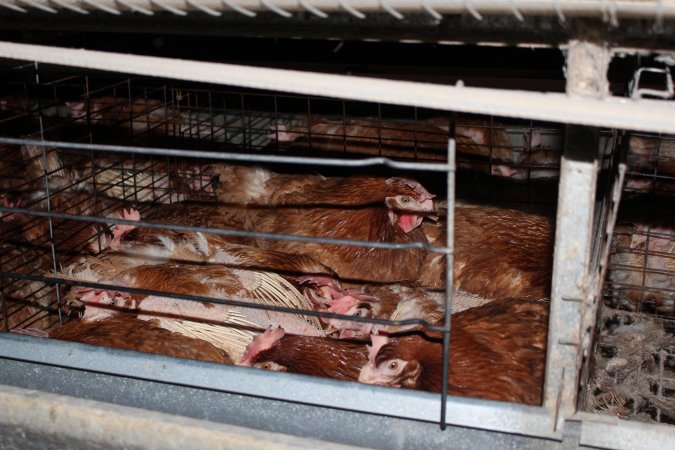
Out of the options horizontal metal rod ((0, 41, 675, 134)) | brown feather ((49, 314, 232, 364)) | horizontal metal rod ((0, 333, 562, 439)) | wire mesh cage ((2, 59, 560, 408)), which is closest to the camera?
horizontal metal rod ((0, 41, 675, 134))

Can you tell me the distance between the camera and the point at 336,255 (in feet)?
11.4

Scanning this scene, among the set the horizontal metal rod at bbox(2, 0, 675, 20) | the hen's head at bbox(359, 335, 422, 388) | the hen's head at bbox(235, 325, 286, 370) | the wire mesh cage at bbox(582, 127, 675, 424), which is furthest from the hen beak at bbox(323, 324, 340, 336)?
the horizontal metal rod at bbox(2, 0, 675, 20)

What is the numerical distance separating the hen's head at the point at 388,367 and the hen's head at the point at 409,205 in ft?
4.00

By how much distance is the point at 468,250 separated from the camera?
3.39 metres

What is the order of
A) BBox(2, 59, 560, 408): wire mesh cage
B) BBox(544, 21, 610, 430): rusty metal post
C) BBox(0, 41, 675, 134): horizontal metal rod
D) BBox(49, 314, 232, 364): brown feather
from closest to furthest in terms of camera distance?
1. BBox(0, 41, 675, 134): horizontal metal rod
2. BBox(544, 21, 610, 430): rusty metal post
3. BBox(49, 314, 232, 364): brown feather
4. BBox(2, 59, 560, 408): wire mesh cage

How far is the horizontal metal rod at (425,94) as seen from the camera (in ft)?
4.17

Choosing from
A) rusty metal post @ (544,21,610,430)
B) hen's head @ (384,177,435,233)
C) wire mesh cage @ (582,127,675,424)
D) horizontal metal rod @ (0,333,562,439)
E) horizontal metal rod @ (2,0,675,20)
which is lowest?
wire mesh cage @ (582,127,675,424)

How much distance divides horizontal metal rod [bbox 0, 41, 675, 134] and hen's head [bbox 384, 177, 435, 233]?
80.4 inches

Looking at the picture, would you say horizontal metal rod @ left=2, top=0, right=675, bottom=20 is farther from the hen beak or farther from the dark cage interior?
the hen beak

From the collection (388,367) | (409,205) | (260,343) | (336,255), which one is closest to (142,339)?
(260,343)

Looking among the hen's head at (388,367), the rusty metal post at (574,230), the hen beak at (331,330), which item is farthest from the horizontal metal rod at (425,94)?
the hen beak at (331,330)

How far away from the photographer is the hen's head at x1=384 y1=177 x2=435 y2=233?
3434 millimetres

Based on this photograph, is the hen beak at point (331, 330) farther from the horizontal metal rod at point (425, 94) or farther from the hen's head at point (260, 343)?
A: the horizontal metal rod at point (425, 94)

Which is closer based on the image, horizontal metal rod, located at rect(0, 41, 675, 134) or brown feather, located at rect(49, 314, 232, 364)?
horizontal metal rod, located at rect(0, 41, 675, 134)
